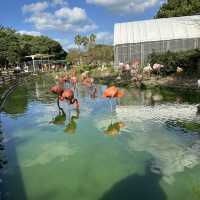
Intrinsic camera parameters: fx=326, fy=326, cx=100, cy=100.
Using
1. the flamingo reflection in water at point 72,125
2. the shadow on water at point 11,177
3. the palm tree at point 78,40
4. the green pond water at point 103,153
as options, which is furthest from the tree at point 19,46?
the shadow on water at point 11,177

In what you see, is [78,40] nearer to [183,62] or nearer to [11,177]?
[183,62]

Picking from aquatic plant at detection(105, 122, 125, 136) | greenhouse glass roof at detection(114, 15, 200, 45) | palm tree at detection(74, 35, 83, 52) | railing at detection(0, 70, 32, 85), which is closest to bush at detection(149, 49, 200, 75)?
greenhouse glass roof at detection(114, 15, 200, 45)

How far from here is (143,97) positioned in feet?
42.6

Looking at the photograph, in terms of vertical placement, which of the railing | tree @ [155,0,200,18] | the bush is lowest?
the railing

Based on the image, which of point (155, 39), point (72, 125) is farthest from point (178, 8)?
point (72, 125)

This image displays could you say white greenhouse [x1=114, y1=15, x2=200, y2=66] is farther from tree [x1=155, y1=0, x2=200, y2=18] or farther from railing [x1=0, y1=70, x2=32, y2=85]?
tree [x1=155, y1=0, x2=200, y2=18]

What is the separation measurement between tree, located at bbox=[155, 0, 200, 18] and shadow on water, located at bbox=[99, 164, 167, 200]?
3652 cm

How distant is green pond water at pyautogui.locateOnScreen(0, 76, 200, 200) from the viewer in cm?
490

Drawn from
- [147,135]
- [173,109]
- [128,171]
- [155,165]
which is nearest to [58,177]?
[128,171]

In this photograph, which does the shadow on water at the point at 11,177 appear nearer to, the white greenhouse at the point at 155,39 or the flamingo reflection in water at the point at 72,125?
the flamingo reflection in water at the point at 72,125

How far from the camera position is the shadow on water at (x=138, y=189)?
182 inches

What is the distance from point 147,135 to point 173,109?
9.86 ft

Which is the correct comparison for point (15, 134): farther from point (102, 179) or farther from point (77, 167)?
point (102, 179)

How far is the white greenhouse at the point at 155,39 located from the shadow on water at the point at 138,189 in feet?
71.8
